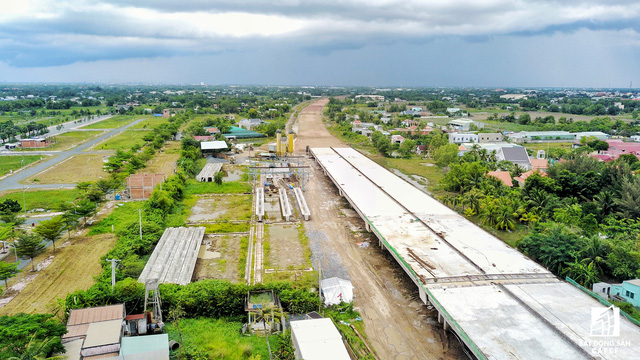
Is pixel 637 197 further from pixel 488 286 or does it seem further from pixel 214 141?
pixel 214 141

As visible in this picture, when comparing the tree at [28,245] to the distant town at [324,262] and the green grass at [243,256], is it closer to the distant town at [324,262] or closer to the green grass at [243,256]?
the distant town at [324,262]

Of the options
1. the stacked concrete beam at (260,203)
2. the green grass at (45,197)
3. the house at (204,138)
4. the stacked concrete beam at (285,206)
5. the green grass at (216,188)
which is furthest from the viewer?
the house at (204,138)

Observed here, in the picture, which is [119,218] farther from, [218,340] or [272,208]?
[218,340]

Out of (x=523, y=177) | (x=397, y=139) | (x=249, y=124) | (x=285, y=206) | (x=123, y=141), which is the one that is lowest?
(x=285, y=206)

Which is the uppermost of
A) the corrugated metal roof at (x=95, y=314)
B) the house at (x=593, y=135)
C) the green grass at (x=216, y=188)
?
the house at (x=593, y=135)

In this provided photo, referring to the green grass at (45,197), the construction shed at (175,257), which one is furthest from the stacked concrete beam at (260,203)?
the green grass at (45,197)

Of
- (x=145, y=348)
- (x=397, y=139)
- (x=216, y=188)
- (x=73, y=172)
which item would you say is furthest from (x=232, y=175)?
(x=145, y=348)

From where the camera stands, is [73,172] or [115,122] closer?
[73,172]

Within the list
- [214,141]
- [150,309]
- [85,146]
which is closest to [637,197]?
[150,309]

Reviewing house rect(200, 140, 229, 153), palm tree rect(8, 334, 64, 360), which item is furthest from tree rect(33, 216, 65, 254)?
house rect(200, 140, 229, 153)
